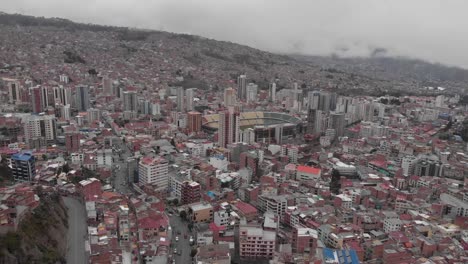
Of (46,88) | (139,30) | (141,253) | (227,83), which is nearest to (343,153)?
(141,253)

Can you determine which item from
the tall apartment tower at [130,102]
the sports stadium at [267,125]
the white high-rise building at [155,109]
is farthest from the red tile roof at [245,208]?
the tall apartment tower at [130,102]

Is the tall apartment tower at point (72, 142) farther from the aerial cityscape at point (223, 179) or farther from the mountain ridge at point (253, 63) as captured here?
the mountain ridge at point (253, 63)

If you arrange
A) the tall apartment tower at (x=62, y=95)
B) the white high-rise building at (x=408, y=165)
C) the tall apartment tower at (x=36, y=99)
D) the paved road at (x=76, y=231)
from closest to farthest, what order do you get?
the paved road at (x=76, y=231)
the white high-rise building at (x=408, y=165)
the tall apartment tower at (x=36, y=99)
the tall apartment tower at (x=62, y=95)

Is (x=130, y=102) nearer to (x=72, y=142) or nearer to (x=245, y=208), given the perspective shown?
(x=72, y=142)

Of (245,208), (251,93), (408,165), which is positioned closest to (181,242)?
(245,208)

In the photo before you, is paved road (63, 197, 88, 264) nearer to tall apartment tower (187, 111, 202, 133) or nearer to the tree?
the tree
